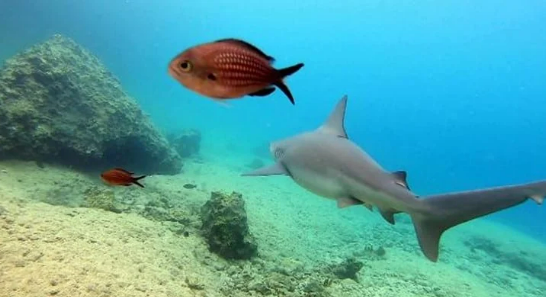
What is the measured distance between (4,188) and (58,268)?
320cm

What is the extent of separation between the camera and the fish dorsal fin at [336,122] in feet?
14.6

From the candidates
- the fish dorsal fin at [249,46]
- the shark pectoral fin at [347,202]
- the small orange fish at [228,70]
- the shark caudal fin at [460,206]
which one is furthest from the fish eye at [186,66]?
the shark caudal fin at [460,206]

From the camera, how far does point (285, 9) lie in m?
188

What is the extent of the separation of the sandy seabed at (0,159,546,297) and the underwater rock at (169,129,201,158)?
20.9ft

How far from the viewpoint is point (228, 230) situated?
6578 millimetres

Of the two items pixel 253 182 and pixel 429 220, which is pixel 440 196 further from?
pixel 253 182

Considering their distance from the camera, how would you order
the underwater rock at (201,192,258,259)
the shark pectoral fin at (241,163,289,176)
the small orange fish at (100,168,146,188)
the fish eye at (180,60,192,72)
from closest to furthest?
the fish eye at (180,60,192,72), the shark pectoral fin at (241,163,289,176), the small orange fish at (100,168,146,188), the underwater rock at (201,192,258,259)

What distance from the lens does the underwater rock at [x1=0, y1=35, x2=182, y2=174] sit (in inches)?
340

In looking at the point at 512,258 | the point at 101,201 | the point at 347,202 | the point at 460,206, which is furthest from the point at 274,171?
the point at 512,258

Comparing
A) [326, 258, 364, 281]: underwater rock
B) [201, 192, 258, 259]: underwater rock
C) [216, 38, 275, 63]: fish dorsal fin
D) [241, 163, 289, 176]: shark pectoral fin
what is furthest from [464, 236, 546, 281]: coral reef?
[216, 38, 275, 63]: fish dorsal fin

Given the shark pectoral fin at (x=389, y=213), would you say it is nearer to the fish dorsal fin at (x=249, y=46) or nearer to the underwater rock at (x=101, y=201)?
the fish dorsal fin at (x=249, y=46)

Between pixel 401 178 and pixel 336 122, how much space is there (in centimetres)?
146

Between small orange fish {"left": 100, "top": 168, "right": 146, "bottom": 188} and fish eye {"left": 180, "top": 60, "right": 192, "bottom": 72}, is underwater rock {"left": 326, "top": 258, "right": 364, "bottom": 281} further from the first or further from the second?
fish eye {"left": 180, "top": 60, "right": 192, "bottom": 72}

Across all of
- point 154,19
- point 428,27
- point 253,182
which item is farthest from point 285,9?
point 253,182
